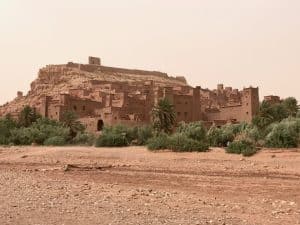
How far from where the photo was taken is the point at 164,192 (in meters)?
16.5

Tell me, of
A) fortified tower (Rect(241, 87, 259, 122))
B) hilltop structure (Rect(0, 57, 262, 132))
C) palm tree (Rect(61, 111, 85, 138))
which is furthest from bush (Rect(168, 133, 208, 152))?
fortified tower (Rect(241, 87, 259, 122))

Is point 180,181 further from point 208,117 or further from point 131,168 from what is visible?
point 208,117

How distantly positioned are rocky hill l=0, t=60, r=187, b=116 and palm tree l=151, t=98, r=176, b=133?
108 feet

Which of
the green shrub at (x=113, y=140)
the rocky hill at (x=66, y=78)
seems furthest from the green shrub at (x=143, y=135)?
the rocky hill at (x=66, y=78)

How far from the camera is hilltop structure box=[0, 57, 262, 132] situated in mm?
54625

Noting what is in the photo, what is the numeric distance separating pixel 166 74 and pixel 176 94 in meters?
43.8

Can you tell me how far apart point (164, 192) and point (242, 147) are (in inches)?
609

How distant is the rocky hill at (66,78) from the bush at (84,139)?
25529 millimetres

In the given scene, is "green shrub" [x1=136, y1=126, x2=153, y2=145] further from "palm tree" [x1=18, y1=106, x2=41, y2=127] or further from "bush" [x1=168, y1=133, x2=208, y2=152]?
"palm tree" [x1=18, y1=106, x2=41, y2=127]

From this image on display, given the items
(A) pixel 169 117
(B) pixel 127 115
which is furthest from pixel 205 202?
(B) pixel 127 115

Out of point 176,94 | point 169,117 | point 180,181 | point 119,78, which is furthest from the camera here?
point 119,78

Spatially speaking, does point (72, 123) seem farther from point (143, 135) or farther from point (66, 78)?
point (66, 78)

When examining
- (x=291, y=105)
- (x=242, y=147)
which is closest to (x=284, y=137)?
(x=242, y=147)

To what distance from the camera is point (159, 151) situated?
3466 cm
